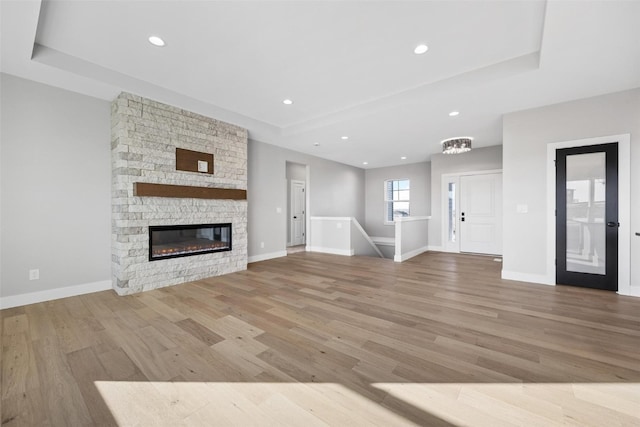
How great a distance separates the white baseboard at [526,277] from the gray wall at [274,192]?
4.48m

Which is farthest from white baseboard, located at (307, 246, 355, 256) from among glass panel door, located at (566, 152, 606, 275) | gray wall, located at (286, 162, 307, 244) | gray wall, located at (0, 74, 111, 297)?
gray wall, located at (0, 74, 111, 297)

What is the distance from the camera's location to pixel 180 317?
264 cm

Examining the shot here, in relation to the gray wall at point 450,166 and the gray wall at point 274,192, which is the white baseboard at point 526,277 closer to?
the gray wall at point 450,166

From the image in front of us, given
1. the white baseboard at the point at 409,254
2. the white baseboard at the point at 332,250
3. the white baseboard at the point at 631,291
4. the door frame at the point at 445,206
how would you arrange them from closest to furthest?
the white baseboard at the point at 631,291
the white baseboard at the point at 409,254
the white baseboard at the point at 332,250
the door frame at the point at 445,206

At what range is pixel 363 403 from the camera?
1444 millimetres

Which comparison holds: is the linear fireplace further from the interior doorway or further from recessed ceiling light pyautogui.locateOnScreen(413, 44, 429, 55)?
recessed ceiling light pyautogui.locateOnScreen(413, 44, 429, 55)

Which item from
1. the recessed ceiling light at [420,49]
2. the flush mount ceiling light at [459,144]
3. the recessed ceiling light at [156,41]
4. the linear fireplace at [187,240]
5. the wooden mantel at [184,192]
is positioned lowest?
the linear fireplace at [187,240]

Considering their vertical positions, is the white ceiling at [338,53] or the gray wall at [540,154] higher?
the white ceiling at [338,53]

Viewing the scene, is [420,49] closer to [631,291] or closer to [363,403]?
[363,403]

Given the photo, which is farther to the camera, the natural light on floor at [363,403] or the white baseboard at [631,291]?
the white baseboard at [631,291]

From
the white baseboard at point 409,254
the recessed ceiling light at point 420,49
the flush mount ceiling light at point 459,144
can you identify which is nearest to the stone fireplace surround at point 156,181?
the recessed ceiling light at point 420,49

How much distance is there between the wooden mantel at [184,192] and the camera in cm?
348

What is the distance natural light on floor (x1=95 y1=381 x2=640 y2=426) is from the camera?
1.33 metres

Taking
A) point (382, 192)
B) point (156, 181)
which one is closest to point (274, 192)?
point (156, 181)
